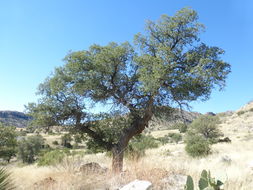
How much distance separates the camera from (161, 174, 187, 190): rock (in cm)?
626

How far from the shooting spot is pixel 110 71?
10.9 meters

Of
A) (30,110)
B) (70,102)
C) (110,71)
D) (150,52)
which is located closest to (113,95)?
(110,71)

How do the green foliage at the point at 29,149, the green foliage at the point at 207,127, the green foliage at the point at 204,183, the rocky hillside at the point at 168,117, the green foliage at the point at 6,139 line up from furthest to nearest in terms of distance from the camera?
1. the green foliage at the point at 29,149
2. the green foliage at the point at 207,127
3. the green foliage at the point at 6,139
4. the rocky hillside at the point at 168,117
5. the green foliage at the point at 204,183

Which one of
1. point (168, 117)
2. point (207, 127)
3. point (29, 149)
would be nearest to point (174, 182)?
point (168, 117)

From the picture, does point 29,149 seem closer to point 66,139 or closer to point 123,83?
point 66,139

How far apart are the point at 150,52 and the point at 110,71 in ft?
7.77

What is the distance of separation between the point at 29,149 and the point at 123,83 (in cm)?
5123

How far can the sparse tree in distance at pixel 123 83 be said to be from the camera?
10.3 meters

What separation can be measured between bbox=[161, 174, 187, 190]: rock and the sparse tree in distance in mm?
3447

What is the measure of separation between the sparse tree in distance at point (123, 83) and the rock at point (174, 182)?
3.45 metres

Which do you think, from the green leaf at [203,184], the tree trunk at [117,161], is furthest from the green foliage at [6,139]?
the green leaf at [203,184]

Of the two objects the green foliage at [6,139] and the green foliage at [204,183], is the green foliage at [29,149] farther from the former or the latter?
the green foliage at [204,183]

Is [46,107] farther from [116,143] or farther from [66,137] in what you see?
[116,143]

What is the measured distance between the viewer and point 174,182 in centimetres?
658
